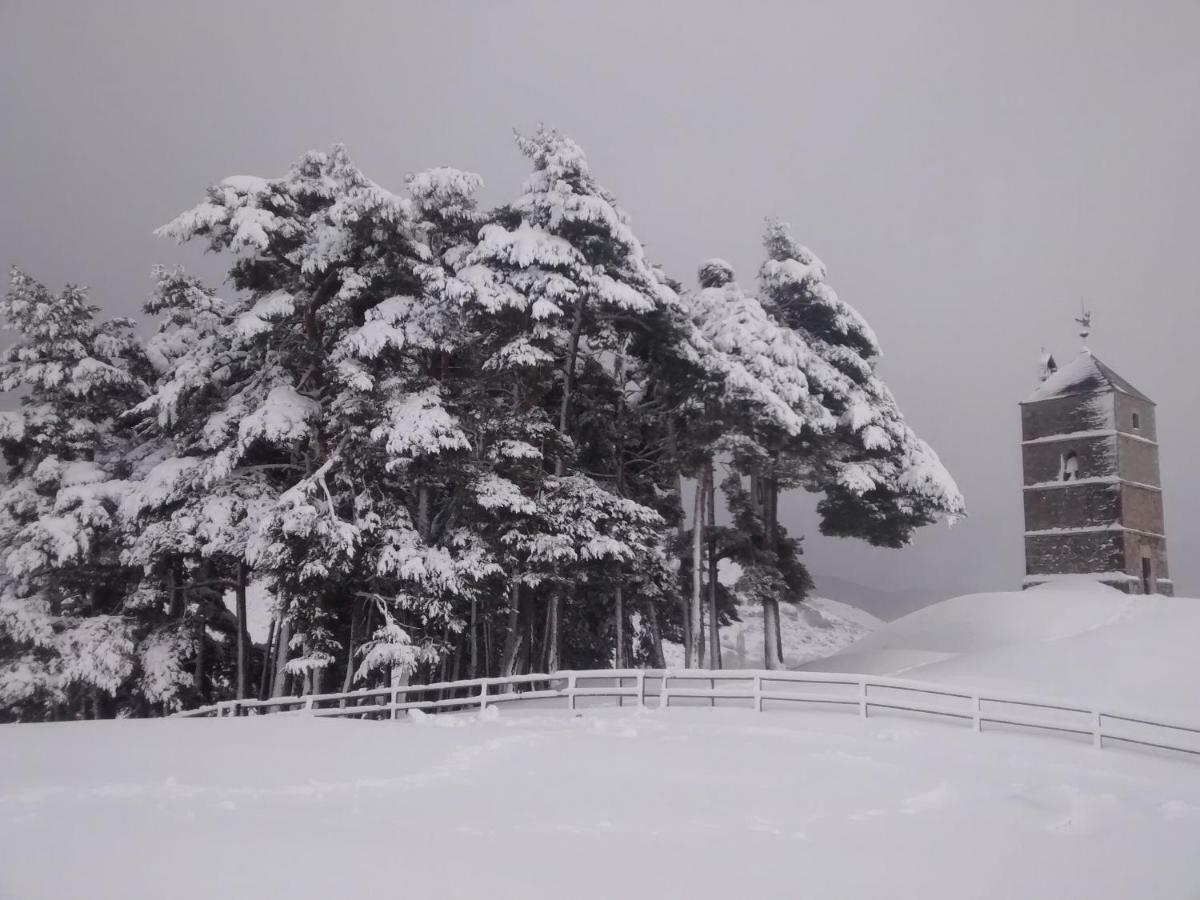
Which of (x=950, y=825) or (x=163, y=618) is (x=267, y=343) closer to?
(x=163, y=618)

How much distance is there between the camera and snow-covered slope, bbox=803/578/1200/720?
18.7 meters

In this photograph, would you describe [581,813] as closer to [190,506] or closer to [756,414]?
[756,414]

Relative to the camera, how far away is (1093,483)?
27281 mm

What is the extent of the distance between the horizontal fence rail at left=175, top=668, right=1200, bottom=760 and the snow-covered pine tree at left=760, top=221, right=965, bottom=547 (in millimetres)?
5789

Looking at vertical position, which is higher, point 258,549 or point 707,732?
point 258,549

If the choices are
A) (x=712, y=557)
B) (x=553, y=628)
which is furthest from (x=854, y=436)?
(x=553, y=628)

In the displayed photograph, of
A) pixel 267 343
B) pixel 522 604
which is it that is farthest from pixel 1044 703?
pixel 267 343

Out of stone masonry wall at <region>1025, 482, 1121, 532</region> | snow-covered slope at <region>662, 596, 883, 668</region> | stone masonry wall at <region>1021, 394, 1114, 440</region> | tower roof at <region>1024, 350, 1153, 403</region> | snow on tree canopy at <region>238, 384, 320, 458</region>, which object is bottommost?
snow-covered slope at <region>662, 596, 883, 668</region>

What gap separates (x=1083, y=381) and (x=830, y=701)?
1845cm

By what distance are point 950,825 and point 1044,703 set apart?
172 inches

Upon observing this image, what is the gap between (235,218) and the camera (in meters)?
19.4

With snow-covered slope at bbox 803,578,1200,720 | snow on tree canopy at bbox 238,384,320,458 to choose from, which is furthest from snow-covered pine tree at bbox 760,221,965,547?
snow on tree canopy at bbox 238,384,320,458

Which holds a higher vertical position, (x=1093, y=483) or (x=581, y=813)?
(x=1093, y=483)

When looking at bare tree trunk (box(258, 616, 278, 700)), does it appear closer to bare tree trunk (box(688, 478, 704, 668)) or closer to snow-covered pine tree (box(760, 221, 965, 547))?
bare tree trunk (box(688, 478, 704, 668))
